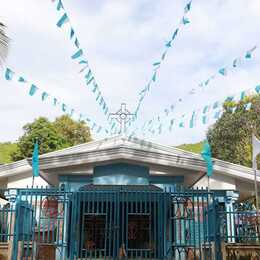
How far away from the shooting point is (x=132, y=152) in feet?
37.3

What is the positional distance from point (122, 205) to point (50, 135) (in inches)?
988

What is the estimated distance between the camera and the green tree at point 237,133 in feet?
97.5

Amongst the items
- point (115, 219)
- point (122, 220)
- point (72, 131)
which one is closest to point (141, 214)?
point (122, 220)

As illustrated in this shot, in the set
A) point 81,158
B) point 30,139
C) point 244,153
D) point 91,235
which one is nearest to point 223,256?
point 81,158

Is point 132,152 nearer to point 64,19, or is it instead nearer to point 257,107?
point 64,19

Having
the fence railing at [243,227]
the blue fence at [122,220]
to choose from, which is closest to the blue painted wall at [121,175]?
the blue fence at [122,220]

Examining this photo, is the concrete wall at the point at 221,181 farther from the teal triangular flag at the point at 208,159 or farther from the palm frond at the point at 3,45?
the palm frond at the point at 3,45

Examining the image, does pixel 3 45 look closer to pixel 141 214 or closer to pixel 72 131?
pixel 141 214

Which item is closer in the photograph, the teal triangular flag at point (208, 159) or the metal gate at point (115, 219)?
the metal gate at point (115, 219)

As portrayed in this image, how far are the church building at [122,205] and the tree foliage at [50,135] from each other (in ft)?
57.6

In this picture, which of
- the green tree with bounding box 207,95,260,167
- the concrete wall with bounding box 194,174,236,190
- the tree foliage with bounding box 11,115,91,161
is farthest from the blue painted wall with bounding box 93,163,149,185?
the tree foliage with bounding box 11,115,91,161

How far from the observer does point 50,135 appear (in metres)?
33.8

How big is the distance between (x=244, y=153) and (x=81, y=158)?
2110cm

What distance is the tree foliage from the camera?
33.2 metres
